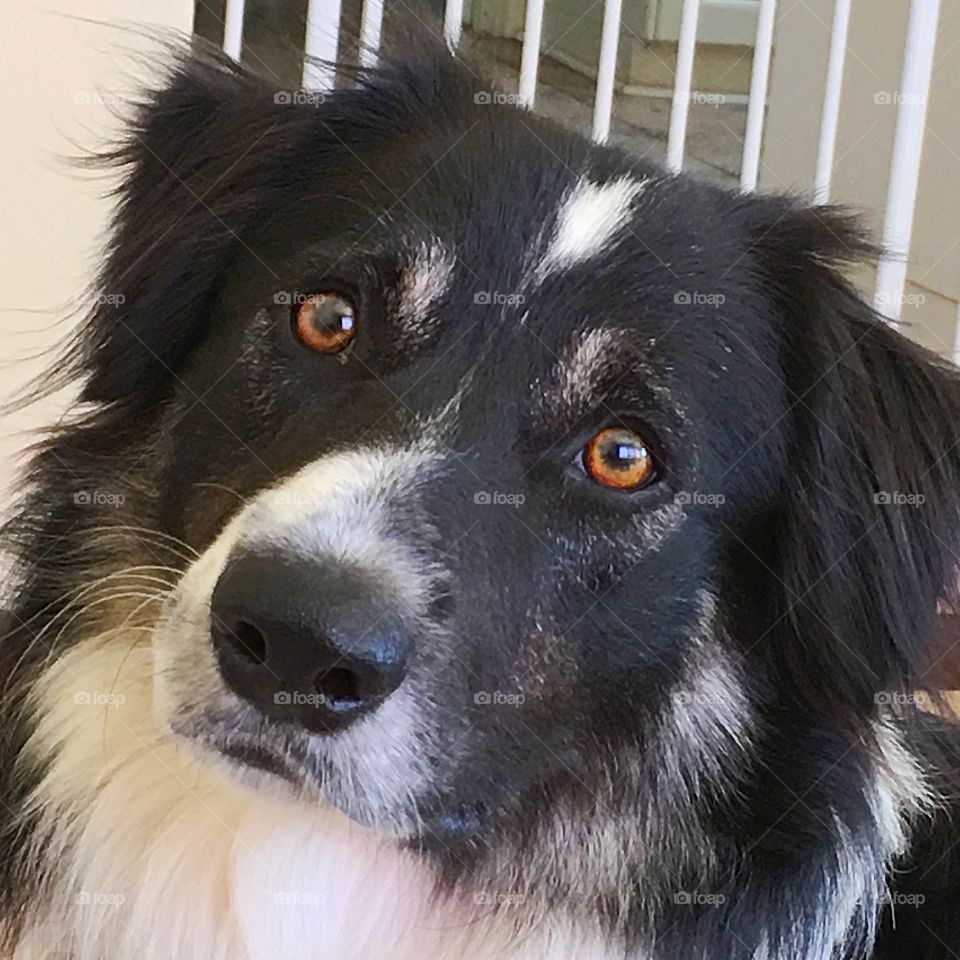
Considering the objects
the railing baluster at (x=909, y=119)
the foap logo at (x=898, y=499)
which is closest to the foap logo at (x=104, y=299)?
the foap logo at (x=898, y=499)

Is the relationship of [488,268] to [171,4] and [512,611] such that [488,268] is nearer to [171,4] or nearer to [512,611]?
[512,611]

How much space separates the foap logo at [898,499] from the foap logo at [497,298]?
1.45 ft

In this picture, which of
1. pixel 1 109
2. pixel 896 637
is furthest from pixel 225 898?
pixel 1 109

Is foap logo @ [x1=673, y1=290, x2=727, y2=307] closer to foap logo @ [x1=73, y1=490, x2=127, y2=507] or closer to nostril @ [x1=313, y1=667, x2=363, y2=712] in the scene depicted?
nostril @ [x1=313, y1=667, x2=363, y2=712]

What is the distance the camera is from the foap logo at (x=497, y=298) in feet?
Result: 4.10

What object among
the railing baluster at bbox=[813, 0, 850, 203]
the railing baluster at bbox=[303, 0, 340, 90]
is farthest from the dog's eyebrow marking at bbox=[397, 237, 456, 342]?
the railing baluster at bbox=[813, 0, 850, 203]

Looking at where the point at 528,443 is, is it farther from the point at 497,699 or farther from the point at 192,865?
the point at 192,865

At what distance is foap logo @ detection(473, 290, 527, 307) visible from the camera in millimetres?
1250

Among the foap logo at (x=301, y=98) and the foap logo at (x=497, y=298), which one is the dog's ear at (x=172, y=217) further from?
the foap logo at (x=497, y=298)

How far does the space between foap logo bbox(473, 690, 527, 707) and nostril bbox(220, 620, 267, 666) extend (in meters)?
0.23

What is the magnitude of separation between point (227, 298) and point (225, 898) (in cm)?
68

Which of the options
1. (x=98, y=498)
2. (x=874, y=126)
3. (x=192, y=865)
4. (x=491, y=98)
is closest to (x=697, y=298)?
(x=491, y=98)

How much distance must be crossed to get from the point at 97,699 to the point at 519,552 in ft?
1.73

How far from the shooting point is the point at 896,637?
1.29m
